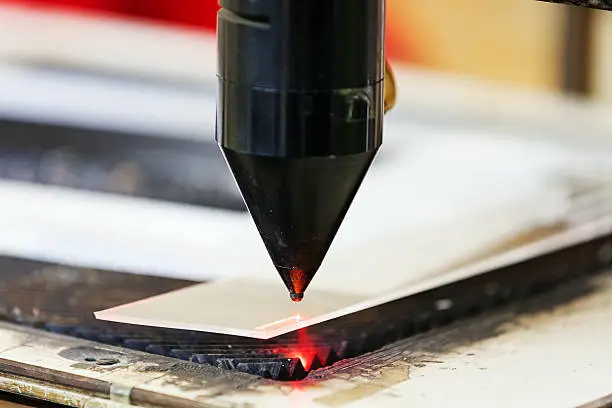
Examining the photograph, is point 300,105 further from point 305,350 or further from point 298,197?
point 305,350

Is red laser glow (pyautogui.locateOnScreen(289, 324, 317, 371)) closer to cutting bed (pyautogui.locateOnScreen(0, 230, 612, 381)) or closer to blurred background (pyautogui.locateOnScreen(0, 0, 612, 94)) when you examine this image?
cutting bed (pyautogui.locateOnScreen(0, 230, 612, 381))

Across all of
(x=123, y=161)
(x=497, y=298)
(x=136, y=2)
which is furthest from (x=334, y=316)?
(x=136, y=2)

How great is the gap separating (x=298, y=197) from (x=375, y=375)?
0.44ft

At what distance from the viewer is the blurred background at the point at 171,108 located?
1.05m

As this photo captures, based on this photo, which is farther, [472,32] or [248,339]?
[472,32]

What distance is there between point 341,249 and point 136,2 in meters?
1.37

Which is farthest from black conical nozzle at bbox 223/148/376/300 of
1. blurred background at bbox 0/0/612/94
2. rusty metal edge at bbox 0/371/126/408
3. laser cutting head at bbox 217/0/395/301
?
blurred background at bbox 0/0/612/94

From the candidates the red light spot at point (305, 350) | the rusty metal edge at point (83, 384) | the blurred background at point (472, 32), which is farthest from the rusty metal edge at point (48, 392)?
the blurred background at point (472, 32)

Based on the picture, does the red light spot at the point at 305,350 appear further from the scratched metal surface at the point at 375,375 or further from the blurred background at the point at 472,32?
the blurred background at the point at 472,32

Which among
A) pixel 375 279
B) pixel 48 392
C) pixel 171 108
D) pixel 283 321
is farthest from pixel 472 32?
pixel 48 392

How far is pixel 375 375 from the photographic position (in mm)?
751

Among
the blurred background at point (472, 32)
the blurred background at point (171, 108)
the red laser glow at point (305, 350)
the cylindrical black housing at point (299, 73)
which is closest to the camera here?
the cylindrical black housing at point (299, 73)

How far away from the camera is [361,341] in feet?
2.61

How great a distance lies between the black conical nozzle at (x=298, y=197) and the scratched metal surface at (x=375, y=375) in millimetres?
74
